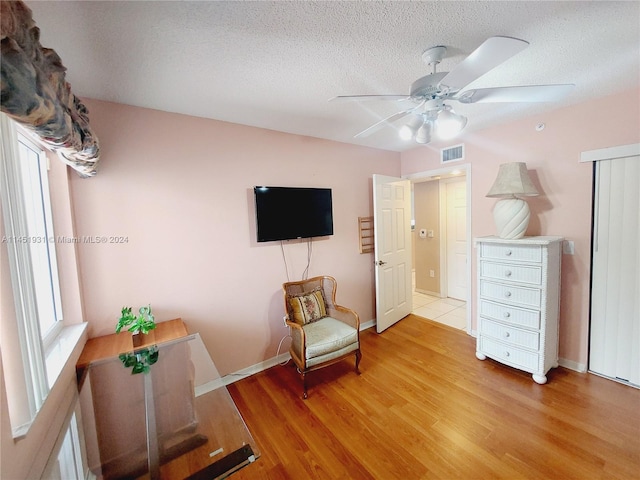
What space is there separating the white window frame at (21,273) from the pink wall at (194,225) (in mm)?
777

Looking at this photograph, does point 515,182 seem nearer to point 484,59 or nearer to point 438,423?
point 484,59

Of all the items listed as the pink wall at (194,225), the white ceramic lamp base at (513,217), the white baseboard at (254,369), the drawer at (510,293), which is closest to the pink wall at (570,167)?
the white ceramic lamp base at (513,217)

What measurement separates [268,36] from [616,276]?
10.3 ft

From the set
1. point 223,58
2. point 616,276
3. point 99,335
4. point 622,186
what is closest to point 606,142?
point 622,186

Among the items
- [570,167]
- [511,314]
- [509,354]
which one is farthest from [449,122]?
[509,354]

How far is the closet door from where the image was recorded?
2.06 metres

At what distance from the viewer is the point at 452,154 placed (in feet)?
10.3

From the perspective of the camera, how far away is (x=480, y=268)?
255 centimetres

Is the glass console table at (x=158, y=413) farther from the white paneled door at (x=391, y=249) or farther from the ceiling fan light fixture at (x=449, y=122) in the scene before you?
the white paneled door at (x=391, y=249)

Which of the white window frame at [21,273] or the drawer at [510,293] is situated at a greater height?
the white window frame at [21,273]

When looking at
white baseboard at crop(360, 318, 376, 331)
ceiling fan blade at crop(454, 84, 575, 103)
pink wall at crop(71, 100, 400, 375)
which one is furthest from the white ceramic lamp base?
white baseboard at crop(360, 318, 376, 331)

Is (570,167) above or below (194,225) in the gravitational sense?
above

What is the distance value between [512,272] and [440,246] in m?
2.22

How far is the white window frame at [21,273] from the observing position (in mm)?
1008
